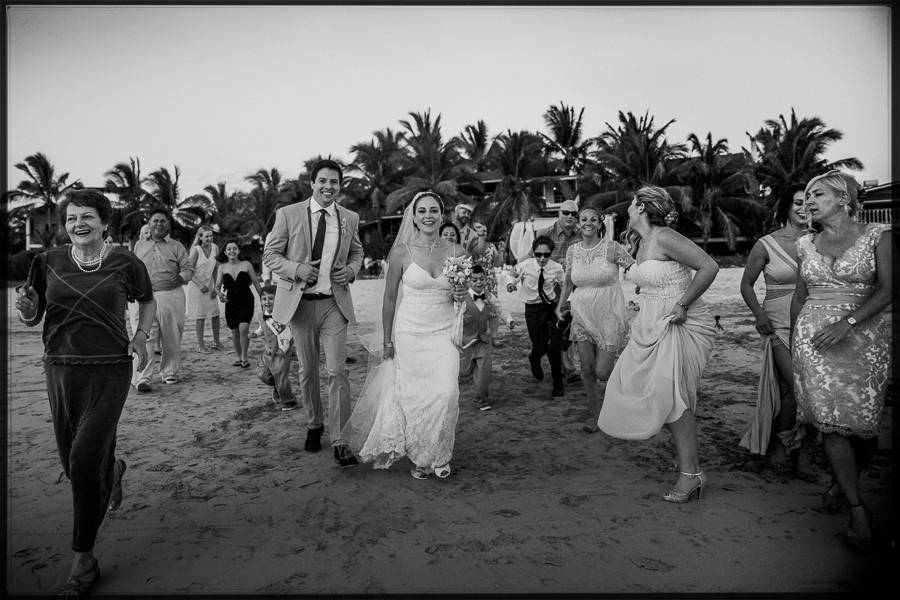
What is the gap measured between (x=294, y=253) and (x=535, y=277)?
3441 mm

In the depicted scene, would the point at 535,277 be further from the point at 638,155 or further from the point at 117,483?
the point at 638,155

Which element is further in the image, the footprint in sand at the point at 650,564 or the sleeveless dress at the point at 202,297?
the sleeveless dress at the point at 202,297

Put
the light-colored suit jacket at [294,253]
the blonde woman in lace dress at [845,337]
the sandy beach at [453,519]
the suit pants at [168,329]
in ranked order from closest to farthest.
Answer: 1. the sandy beach at [453,519]
2. the blonde woman in lace dress at [845,337]
3. the light-colored suit jacket at [294,253]
4. the suit pants at [168,329]

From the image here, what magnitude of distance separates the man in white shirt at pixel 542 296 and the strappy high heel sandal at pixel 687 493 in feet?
10.7

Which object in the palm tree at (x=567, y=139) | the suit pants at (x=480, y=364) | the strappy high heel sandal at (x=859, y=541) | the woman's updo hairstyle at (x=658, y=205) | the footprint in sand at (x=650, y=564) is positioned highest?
the palm tree at (x=567, y=139)

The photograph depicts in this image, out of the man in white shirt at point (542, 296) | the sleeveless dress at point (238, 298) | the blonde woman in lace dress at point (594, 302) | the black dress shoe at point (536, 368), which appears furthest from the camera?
the sleeveless dress at point (238, 298)

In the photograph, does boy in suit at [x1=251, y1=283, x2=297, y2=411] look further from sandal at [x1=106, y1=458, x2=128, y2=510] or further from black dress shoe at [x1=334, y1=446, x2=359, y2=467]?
sandal at [x1=106, y1=458, x2=128, y2=510]

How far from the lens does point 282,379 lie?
7.07 metres

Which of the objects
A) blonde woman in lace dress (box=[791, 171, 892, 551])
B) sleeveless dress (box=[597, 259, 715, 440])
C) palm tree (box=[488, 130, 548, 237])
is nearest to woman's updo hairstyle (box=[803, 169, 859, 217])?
blonde woman in lace dress (box=[791, 171, 892, 551])

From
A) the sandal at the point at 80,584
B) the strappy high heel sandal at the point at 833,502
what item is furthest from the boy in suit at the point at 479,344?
the sandal at the point at 80,584

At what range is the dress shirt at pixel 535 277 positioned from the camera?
767 cm

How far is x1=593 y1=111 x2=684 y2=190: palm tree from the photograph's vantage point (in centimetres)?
4088

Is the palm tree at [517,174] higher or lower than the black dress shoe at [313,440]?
higher

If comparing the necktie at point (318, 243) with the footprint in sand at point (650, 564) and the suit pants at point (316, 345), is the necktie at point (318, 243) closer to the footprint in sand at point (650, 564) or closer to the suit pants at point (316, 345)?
the suit pants at point (316, 345)
